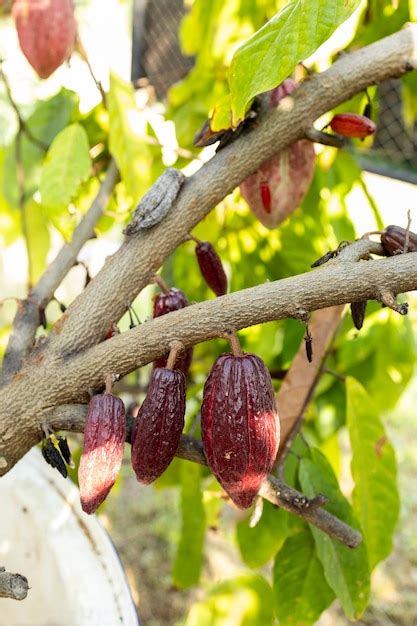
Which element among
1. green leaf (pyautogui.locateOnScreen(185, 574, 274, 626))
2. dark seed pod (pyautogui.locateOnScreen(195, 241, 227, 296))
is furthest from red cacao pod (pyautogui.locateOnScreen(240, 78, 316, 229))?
green leaf (pyautogui.locateOnScreen(185, 574, 274, 626))

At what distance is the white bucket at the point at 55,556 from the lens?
74 centimetres

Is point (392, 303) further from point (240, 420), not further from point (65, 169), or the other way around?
point (65, 169)

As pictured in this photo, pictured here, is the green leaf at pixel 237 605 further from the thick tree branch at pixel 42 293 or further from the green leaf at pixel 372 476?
the thick tree branch at pixel 42 293

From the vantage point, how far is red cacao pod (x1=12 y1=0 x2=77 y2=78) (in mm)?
947

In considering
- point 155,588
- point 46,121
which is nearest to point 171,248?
point 46,121

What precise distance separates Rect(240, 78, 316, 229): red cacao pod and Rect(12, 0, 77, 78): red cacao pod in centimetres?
32

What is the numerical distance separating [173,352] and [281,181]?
333 millimetres

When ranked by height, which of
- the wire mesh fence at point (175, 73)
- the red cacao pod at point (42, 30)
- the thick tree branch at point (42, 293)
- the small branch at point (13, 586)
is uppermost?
the red cacao pod at point (42, 30)

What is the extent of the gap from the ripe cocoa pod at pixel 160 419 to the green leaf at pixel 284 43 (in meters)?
0.25

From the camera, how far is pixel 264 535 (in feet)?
3.11

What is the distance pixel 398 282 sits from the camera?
0.56m

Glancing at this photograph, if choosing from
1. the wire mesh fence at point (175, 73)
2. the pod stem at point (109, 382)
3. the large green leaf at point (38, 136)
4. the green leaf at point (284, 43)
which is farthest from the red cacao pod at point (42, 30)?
the wire mesh fence at point (175, 73)

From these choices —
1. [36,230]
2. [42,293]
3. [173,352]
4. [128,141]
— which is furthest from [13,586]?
[36,230]

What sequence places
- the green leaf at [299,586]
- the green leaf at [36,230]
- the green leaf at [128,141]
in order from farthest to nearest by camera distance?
the green leaf at [36,230]
the green leaf at [128,141]
the green leaf at [299,586]
